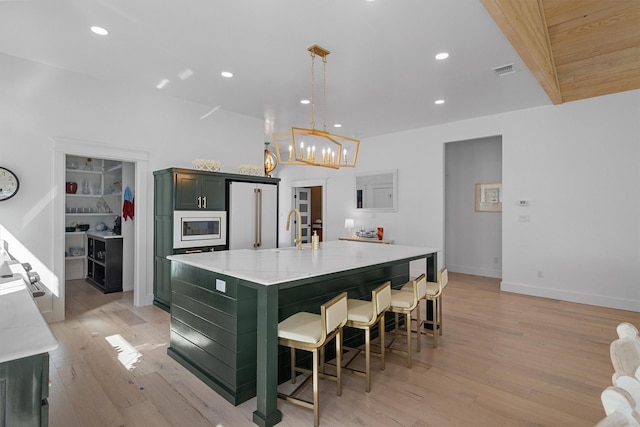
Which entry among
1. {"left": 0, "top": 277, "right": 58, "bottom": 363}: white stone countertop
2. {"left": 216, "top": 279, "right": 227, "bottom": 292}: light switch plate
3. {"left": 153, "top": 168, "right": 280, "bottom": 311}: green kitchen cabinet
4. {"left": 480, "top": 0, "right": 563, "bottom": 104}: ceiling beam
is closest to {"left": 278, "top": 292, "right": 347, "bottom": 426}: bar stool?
{"left": 216, "top": 279, "right": 227, "bottom": 292}: light switch plate

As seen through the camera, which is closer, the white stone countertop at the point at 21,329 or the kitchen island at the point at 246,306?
the white stone countertop at the point at 21,329

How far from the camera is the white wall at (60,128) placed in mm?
3762

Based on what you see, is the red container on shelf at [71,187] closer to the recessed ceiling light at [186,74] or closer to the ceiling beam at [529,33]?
the recessed ceiling light at [186,74]

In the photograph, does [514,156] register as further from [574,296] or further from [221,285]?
[221,285]

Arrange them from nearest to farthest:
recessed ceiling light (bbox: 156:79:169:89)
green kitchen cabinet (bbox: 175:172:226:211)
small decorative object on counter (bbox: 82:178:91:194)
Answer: recessed ceiling light (bbox: 156:79:169:89)
green kitchen cabinet (bbox: 175:172:226:211)
small decorative object on counter (bbox: 82:178:91:194)

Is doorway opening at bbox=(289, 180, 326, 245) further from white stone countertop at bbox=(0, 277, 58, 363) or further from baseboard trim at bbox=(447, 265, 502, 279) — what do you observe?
white stone countertop at bbox=(0, 277, 58, 363)

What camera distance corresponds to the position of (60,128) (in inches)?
159

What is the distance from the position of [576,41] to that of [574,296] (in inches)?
139

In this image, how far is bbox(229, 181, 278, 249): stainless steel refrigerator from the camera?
194 inches

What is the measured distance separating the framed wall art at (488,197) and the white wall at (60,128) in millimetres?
5544

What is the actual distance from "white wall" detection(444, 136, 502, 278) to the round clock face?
6852mm

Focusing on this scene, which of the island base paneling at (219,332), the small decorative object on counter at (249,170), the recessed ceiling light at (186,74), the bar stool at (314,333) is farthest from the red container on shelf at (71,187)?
the bar stool at (314,333)

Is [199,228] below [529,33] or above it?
below

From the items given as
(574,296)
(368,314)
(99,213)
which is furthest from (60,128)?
(574,296)
